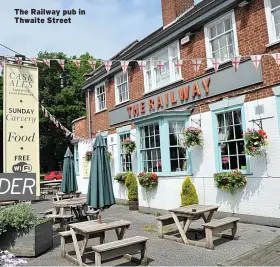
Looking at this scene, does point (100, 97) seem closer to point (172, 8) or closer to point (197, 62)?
point (172, 8)

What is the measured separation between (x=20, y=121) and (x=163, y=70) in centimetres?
627

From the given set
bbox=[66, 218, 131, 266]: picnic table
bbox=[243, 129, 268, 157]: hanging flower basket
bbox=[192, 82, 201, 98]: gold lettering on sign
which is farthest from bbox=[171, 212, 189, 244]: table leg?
bbox=[192, 82, 201, 98]: gold lettering on sign

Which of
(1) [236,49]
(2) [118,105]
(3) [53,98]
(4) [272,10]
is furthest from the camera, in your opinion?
(3) [53,98]

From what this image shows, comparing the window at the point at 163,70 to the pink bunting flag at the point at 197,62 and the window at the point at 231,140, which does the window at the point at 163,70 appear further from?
the window at the point at 231,140

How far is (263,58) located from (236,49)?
0.95m

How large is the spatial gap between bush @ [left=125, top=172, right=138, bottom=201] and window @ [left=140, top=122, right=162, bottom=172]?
1257 millimetres

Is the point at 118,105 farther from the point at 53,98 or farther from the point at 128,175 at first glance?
the point at 53,98

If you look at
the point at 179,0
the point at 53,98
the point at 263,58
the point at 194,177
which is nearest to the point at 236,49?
the point at 263,58

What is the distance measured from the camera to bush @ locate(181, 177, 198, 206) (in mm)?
9560

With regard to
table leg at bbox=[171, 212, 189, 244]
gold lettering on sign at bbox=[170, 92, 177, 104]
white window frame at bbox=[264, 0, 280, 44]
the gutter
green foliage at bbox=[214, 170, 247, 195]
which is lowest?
table leg at bbox=[171, 212, 189, 244]

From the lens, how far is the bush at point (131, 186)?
12.2m

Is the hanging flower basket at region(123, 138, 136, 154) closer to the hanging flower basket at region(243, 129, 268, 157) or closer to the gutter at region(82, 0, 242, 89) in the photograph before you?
the gutter at region(82, 0, 242, 89)

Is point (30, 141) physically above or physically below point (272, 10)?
below

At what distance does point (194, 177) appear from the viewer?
9992 mm
